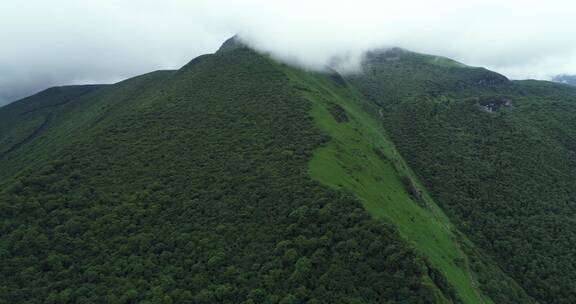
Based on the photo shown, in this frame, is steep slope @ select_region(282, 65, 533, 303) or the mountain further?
steep slope @ select_region(282, 65, 533, 303)

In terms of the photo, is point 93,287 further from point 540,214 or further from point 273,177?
point 540,214

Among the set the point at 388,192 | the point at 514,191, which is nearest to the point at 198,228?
the point at 388,192

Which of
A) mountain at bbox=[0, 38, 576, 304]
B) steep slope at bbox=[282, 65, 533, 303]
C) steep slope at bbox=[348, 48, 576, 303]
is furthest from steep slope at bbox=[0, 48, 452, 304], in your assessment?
steep slope at bbox=[348, 48, 576, 303]

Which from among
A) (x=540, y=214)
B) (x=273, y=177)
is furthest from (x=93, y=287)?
(x=540, y=214)

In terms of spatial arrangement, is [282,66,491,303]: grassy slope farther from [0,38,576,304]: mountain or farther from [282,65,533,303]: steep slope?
[0,38,576,304]: mountain

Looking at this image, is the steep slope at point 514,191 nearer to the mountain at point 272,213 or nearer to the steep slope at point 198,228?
the mountain at point 272,213
